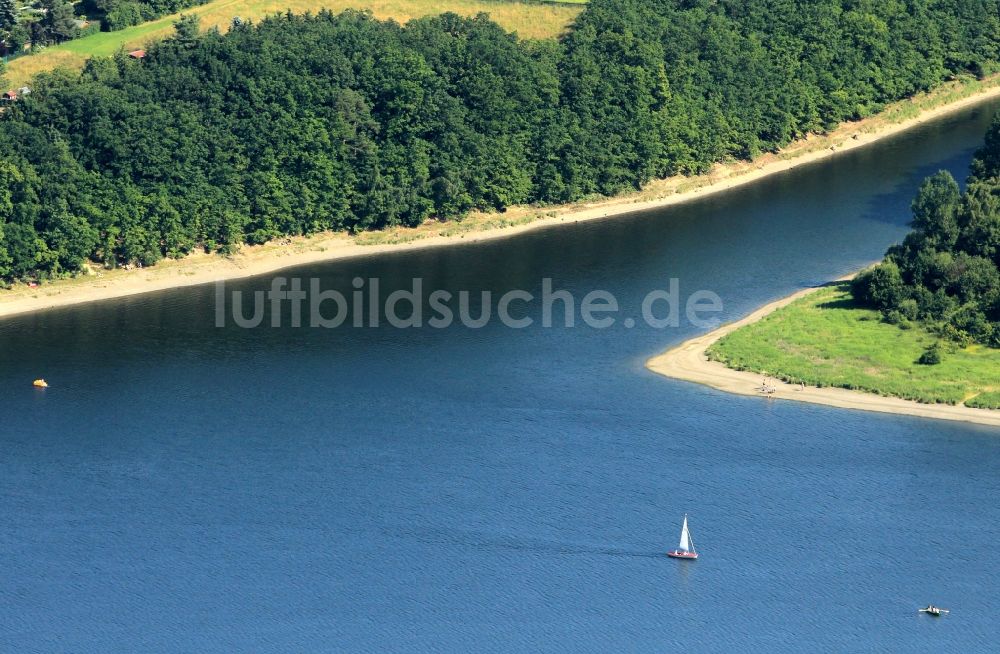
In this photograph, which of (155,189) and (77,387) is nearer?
(77,387)

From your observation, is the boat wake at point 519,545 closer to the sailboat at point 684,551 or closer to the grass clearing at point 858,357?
the sailboat at point 684,551

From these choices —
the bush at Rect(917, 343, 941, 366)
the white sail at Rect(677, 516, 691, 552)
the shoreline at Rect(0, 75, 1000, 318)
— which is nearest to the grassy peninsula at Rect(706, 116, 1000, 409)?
the bush at Rect(917, 343, 941, 366)

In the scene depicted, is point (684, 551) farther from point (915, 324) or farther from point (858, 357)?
point (915, 324)

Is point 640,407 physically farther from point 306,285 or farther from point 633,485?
point 306,285

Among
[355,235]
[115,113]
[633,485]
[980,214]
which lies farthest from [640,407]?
[115,113]

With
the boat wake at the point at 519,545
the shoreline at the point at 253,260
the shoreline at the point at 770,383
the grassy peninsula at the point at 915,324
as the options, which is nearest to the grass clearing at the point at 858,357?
the grassy peninsula at the point at 915,324

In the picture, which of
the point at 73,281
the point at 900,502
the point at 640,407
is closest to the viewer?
the point at 900,502

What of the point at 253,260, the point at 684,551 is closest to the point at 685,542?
the point at 684,551

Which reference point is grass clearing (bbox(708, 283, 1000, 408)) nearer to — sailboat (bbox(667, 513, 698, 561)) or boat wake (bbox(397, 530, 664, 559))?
sailboat (bbox(667, 513, 698, 561))
